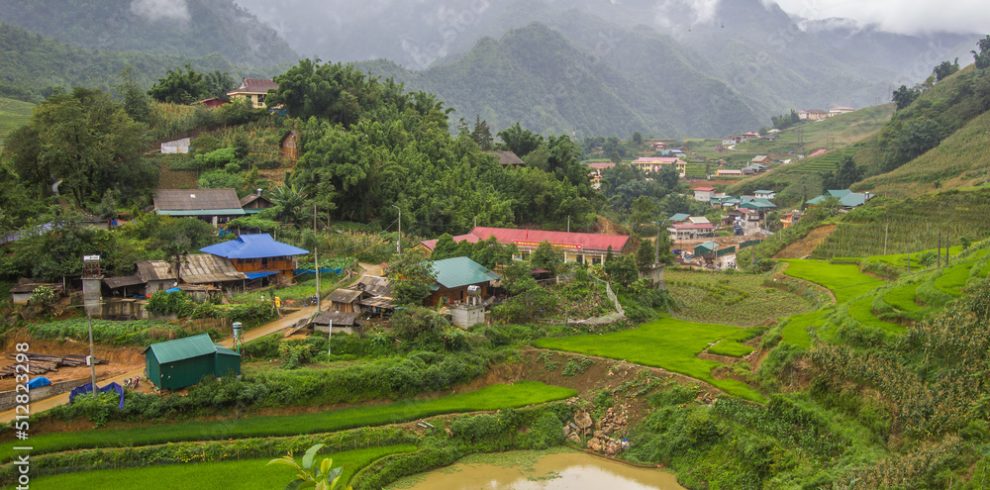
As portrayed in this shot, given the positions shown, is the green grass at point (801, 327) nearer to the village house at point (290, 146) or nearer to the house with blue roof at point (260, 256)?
the house with blue roof at point (260, 256)

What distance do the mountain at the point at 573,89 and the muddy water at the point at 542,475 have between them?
272ft

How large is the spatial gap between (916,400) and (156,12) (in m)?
97.0

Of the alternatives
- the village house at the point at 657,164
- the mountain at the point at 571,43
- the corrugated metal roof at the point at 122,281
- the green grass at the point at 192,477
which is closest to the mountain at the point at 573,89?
the mountain at the point at 571,43

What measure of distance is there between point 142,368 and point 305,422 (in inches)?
206

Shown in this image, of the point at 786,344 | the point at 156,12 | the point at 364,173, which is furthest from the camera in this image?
the point at 156,12

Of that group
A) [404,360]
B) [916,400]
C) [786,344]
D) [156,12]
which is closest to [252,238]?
[404,360]

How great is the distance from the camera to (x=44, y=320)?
21.5 m

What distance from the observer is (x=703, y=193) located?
72.9m

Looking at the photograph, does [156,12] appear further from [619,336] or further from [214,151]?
[619,336]

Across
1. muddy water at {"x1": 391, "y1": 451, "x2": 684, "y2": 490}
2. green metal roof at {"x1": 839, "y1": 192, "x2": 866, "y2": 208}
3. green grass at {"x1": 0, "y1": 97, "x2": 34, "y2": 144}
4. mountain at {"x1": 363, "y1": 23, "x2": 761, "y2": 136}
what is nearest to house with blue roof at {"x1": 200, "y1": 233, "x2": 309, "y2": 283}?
muddy water at {"x1": 391, "y1": 451, "x2": 684, "y2": 490}

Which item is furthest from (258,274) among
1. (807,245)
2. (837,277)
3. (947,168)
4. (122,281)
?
(947,168)

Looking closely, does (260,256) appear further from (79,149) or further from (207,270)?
(79,149)

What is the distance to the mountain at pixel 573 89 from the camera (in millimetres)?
112625

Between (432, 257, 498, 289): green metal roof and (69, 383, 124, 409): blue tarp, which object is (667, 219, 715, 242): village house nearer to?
(432, 257, 498, 289): green metal roof
